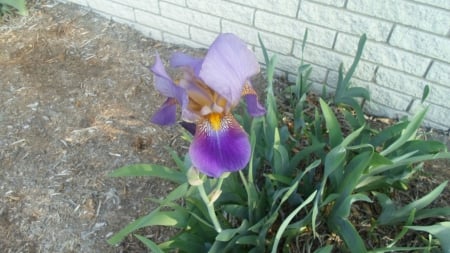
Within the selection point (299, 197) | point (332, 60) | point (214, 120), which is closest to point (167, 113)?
point (214, 120)

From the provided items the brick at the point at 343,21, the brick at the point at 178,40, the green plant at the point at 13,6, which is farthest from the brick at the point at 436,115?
the green plant at the point at 13,6

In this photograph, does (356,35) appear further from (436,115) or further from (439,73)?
(436,115)

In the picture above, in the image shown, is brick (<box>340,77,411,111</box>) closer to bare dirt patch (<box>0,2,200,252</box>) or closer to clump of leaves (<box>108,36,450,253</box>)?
clump of leaves (<box>108,36,450,253</box>)

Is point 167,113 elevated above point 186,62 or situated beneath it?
situated beneath

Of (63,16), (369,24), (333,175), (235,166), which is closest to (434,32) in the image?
(369,24)

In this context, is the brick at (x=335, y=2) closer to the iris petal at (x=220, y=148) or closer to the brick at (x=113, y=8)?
the iris petal at (x=220, y=148)

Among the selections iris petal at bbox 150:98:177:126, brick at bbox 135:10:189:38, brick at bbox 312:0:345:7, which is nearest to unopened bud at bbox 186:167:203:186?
iris petal at bbox 150:98:177:126
